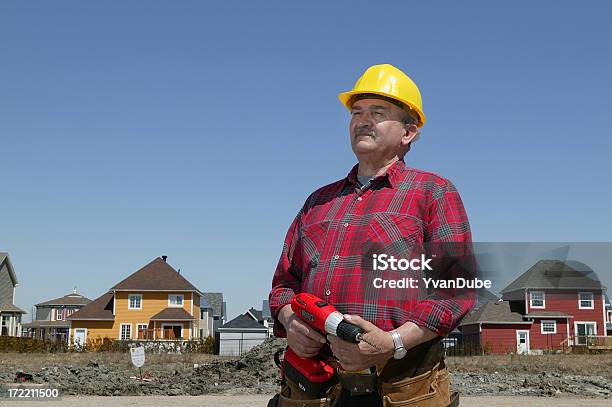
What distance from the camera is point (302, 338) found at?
272cm

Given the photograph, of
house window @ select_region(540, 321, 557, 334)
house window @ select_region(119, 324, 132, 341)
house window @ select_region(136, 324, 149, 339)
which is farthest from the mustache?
house window @ select_region(119, 324, 132, 341)

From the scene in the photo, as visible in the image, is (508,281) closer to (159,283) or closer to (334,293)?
(334,293)

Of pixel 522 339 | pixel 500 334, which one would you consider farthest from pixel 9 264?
pixel 522 339

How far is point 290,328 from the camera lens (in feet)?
9.14

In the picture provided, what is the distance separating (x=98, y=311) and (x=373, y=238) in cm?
5464

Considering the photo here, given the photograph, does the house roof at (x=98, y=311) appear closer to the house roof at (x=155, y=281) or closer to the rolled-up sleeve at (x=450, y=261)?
the house roof at (x=155, y=281)

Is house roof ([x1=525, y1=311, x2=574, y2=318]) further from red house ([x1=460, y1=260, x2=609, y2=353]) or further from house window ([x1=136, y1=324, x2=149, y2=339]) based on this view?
house window ([x1=136, y1=324, x2=149, y2=339])

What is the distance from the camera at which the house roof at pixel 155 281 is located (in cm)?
5313

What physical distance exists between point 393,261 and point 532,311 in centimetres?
4715

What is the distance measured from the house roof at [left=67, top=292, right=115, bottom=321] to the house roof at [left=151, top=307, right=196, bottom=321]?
381 cm

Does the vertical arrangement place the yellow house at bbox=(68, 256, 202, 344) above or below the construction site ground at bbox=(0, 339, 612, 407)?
above

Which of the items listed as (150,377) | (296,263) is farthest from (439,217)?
(150,377)

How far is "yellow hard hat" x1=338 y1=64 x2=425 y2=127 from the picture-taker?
303 centimetres

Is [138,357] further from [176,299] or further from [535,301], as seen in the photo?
[176,299]
